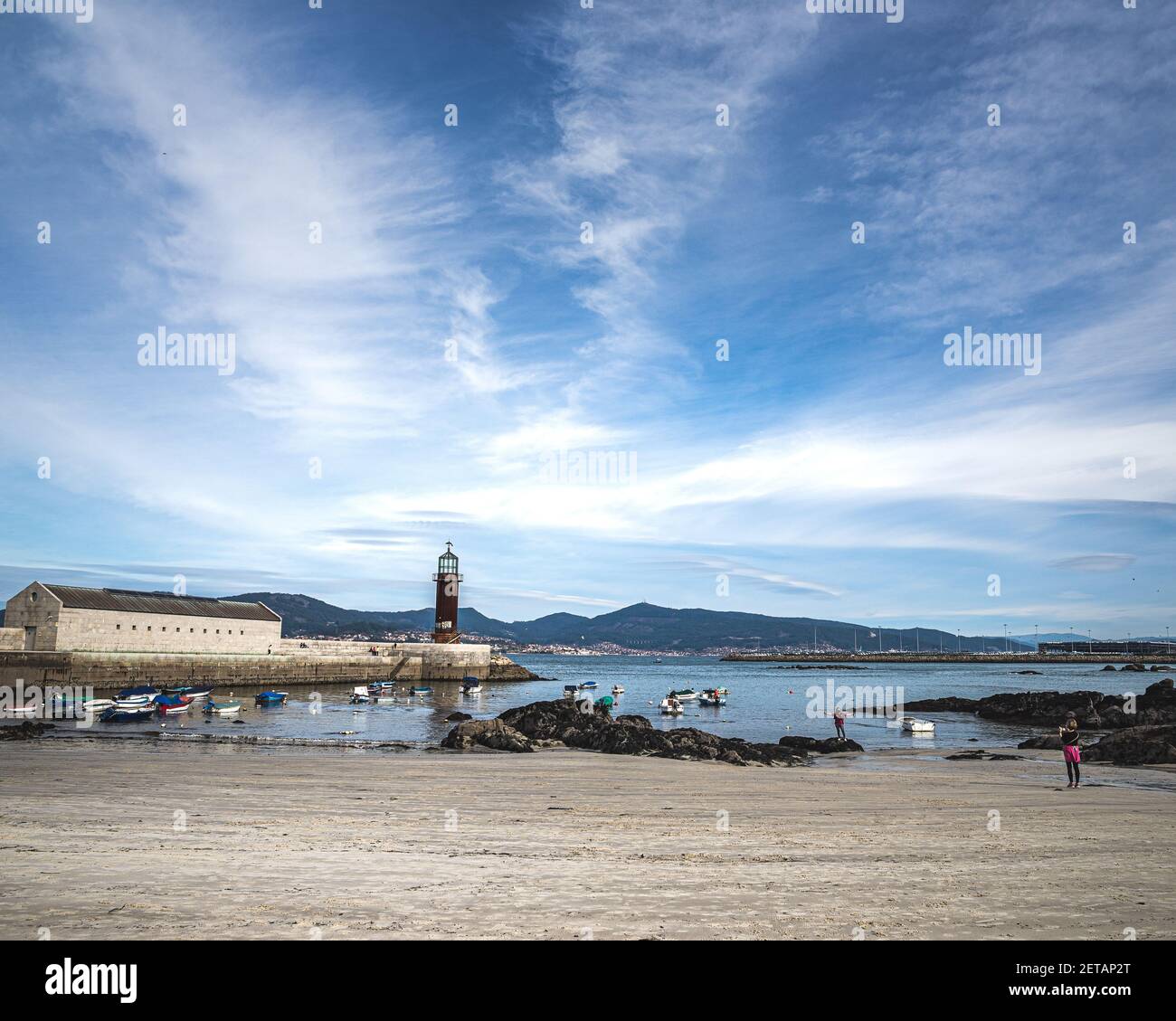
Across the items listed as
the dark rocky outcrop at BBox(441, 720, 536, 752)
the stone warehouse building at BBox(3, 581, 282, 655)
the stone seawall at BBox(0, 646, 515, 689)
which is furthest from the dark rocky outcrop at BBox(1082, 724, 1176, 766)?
the stone warehouse building at BBox(3, 581, 282, 655)

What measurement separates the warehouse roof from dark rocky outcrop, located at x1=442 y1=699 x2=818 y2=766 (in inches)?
1789

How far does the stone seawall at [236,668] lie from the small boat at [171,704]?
15.1m

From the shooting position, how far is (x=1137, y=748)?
94.8 feet

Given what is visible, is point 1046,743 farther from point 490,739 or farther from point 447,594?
point 447,594

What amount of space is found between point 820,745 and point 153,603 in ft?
198

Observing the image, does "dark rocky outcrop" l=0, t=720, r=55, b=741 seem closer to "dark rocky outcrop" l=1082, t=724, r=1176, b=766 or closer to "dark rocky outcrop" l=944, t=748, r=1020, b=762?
"dark rocky outcrop" l=944, t=748, r=1020, b=762

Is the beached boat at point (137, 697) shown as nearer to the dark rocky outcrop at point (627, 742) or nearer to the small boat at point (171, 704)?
the small boat at point (171, 704)

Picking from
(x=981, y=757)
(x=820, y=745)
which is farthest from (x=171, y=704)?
(x=981, y=757)

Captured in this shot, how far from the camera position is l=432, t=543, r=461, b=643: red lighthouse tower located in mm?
92562

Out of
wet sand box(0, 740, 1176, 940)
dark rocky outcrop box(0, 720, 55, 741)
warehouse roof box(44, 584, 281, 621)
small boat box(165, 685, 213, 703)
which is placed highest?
warehouse roof box(44, 584, 281, 621)

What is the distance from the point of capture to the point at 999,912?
348 inches

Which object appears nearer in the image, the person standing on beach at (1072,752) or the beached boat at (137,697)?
the person standing on beach at (1072,752)

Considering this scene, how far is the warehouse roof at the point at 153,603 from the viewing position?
60844 mm

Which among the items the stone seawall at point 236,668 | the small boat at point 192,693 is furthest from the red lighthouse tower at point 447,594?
the small boat at point 192,693
